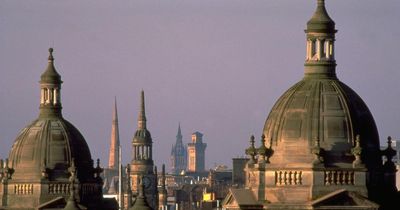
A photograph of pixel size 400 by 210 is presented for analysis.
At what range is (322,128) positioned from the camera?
131750 mm

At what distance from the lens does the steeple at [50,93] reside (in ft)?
550

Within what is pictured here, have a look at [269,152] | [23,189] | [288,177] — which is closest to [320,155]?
[288,177]

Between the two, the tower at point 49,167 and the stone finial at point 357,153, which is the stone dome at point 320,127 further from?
the tower at point 49,167

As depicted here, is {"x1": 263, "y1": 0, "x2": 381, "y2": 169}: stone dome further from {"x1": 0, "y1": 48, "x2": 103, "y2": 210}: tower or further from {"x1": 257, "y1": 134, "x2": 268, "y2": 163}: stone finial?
{"x1": 0, "y1": 48, "x2": 103, "y2": 210}: tower

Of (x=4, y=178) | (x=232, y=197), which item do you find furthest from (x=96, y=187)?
(x=232, y=197)

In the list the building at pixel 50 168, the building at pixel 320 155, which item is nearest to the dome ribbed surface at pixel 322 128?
the building at pixel 320 155

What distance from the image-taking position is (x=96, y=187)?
16800cm

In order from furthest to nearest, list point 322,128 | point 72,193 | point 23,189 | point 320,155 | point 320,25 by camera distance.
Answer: point 23,189 → point 72,193 → point 320,25 → point 322,128 → point 320,155

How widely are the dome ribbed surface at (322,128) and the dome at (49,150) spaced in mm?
33716

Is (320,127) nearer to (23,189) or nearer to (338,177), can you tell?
(338,177)

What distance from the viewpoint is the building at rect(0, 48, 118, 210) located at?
165m

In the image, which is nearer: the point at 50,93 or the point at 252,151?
the point at 252,151

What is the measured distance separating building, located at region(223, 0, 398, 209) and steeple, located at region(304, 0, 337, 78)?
0.47ft

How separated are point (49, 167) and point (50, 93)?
5.98 metres
